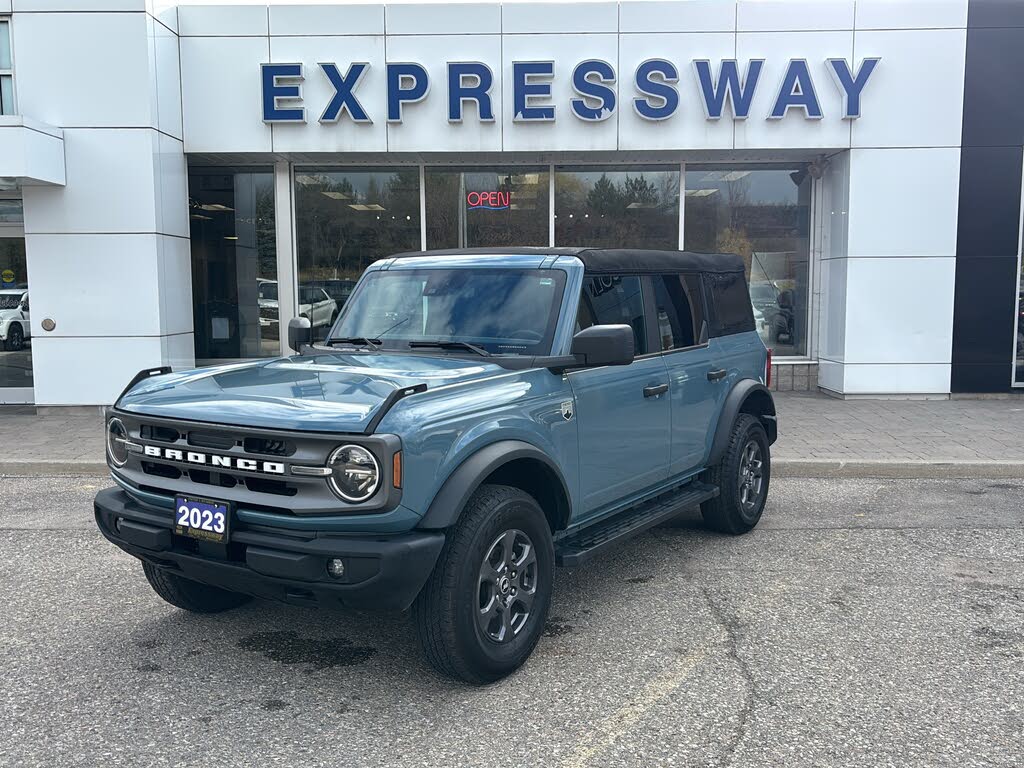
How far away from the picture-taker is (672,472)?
5.39 m

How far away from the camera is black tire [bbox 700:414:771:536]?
19.5 feet

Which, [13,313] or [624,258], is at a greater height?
[624,258]

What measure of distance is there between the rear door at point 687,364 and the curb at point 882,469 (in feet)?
9.51

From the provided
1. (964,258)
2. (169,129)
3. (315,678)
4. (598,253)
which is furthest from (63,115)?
(964,258)

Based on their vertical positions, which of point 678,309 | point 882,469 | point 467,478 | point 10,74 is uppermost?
point 10,74

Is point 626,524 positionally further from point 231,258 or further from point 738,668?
point 231,258

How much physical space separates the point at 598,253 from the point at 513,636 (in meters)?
2.20

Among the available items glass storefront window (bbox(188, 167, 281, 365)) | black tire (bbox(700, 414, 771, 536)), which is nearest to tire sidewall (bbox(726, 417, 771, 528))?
black tire (bbox(700, 414, 771, 536))

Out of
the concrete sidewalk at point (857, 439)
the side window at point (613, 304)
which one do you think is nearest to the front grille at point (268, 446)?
the side window at point (613, 304)

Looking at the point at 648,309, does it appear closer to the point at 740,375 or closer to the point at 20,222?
the point at 740,375

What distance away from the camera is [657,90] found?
39.6ft

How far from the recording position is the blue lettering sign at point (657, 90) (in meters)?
12.0

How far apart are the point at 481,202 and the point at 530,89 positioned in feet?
6.85

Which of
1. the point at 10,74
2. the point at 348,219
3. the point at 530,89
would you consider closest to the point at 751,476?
the point at 530,89
